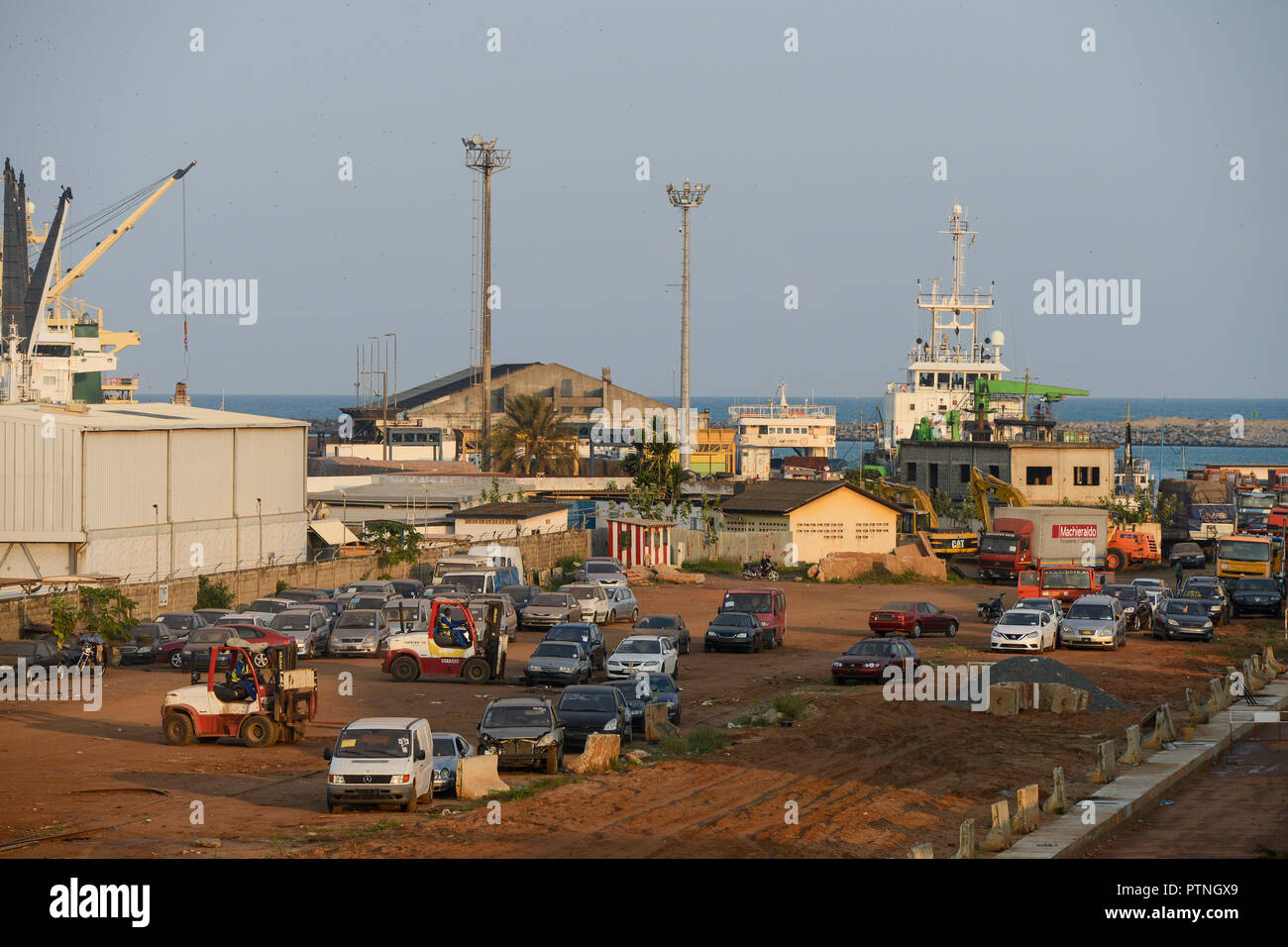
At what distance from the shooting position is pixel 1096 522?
→ 66188 mm

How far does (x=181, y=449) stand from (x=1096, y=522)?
3899 cm

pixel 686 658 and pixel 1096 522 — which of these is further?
pixel 1096 522

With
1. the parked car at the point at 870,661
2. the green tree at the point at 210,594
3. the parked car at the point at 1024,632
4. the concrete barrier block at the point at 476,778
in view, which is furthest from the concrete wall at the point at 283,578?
the parked car at the point at 1024,632

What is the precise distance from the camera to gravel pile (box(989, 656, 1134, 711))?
33500mm

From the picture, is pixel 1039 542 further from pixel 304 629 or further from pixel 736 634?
pixel 304 629

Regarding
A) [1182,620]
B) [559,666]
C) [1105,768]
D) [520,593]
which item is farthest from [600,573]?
[1105,768]

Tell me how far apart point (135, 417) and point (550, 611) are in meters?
20.7

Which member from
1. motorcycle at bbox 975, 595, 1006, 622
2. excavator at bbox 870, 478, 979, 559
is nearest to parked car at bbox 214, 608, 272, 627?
motorcycle at bbox 975, 595, 1006, 622

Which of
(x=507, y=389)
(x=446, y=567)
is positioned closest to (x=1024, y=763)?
(x=446, y=567)

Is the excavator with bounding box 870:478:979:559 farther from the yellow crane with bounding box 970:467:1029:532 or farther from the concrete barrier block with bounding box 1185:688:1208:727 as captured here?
the concrete barrier block with bounding box 1185:688:1208:727

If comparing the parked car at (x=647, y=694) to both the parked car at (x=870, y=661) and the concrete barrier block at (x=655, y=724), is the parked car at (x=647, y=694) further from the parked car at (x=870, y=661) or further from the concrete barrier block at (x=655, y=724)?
the parked car at (x=870, y=661)
